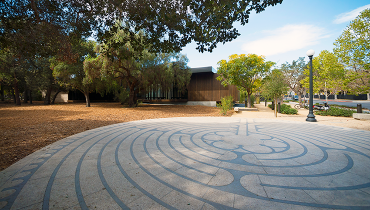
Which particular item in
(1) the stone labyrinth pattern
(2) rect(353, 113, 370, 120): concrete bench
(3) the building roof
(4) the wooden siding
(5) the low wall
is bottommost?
(1) the stone labyrinth pattern

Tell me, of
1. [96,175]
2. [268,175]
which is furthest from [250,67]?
[96,175]

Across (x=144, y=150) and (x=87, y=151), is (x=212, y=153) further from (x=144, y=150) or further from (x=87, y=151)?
(x=87, y=151)

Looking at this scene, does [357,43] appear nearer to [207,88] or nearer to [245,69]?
[245,69]

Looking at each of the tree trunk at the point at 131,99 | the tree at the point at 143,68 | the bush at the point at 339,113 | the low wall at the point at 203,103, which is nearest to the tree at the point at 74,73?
the tree at the point at 143,68

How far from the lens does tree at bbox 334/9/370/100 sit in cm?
1162

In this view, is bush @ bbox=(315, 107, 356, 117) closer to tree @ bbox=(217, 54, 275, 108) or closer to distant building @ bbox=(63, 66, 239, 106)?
tree @ bbox=(217, 54, 275, 108)

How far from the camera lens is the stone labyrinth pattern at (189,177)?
2.07m

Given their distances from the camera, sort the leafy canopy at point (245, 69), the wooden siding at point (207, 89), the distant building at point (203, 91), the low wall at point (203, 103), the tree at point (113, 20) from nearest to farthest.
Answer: the tree at point (113, 20), the leafy canopy at point (245, 69), the distant building at point (203, 91), the wooden siding at point (207, 89), the low wall at point (203, 103)

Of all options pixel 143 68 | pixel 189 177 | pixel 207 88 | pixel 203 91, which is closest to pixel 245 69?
pixel 207 88

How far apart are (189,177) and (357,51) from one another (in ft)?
53.4

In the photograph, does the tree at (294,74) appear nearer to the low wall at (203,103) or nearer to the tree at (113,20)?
the low wall at (203,103)

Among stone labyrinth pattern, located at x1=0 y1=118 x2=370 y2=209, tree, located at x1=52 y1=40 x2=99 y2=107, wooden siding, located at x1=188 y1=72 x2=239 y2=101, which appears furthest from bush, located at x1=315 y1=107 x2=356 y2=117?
tree, located at x1=52 y1=40 x2=99 y2=107

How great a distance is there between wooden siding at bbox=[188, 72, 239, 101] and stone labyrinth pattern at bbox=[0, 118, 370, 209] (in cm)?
1521

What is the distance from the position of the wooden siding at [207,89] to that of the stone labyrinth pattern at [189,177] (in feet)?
49.9
